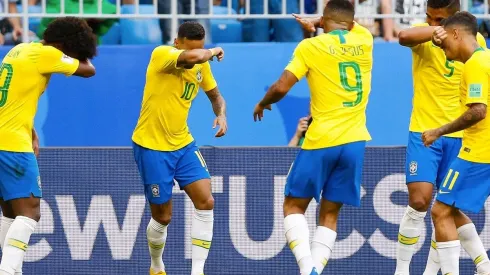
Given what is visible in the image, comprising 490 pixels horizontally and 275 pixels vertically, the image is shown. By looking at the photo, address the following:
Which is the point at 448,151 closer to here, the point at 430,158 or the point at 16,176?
the point at 430,158

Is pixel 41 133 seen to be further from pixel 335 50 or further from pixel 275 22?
pixel 335 50

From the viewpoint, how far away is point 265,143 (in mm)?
13648

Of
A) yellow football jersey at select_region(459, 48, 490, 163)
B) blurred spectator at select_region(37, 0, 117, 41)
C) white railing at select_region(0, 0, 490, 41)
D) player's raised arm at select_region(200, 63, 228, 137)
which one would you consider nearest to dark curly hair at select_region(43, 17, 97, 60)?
player's raised arm at select_region(200, 63, 228, 137)

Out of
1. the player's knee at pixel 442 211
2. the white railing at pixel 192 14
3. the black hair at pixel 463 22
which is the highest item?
the black hair at pixel 463 22

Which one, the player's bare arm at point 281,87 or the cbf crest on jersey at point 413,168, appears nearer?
the player's bare arm at point 281,87

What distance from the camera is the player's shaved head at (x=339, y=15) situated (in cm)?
1043

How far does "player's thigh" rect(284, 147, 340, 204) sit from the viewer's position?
→ 10.3 m

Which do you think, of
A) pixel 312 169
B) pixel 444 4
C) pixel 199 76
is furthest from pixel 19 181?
pixel 444 4

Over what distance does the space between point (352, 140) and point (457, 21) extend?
1.27m

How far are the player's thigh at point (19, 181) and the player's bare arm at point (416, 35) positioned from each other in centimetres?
319

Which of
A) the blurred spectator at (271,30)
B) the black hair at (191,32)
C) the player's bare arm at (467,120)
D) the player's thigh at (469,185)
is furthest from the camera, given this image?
the blurred spectator at (271,30)

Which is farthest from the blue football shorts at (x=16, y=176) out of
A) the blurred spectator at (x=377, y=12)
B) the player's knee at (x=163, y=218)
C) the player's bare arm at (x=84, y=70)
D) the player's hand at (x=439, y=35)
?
the blurred spectator at (x=377, y=12)

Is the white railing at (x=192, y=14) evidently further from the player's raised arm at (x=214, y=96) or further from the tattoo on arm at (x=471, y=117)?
the tattoo on arm at (x=471, y=117)

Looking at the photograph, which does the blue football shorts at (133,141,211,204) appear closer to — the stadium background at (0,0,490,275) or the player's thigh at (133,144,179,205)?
the player's thigh at (133,144,179,205)
